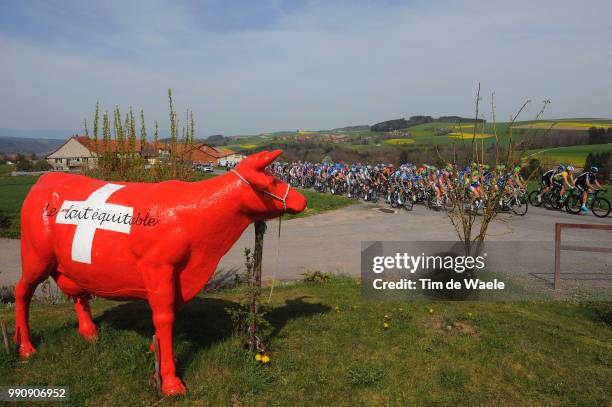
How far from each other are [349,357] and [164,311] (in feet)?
7.39

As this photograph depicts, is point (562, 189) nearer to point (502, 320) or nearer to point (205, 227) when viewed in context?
point (502, 320)

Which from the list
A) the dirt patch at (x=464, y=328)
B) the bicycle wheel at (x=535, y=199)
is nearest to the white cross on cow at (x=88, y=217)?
the dirt patch at (x=464, y=328)

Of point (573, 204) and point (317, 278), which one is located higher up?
point (573, 204)

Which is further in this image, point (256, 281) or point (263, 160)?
point (256, 281)

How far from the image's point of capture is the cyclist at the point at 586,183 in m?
15.6

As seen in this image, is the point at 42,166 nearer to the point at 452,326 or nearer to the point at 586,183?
the point at 586,183


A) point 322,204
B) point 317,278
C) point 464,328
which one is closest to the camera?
point 464,328

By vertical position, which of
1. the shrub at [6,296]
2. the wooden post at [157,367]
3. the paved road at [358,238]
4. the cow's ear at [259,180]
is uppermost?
the cow's ear at [259,180]

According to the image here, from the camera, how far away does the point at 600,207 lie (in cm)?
1598

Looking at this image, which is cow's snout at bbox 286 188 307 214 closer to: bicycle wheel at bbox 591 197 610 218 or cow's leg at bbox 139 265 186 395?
cow's leg at bbox 139 265 186 395

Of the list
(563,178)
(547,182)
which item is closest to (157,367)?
(563,178)

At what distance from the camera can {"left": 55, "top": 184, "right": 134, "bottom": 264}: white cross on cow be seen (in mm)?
3998

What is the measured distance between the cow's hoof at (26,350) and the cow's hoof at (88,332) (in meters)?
0.54

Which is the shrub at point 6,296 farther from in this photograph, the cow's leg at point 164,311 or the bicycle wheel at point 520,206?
the bicycle wheel at point 520,206
